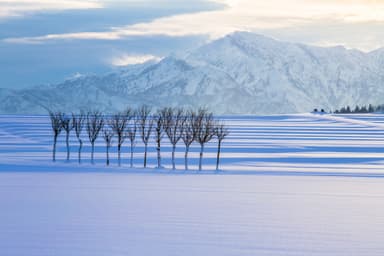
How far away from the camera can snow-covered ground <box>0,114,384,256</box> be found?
1695 centimetres

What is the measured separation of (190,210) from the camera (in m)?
22.8

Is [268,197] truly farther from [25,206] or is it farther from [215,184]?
[25,206]

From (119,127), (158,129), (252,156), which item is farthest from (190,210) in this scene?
(252,156)

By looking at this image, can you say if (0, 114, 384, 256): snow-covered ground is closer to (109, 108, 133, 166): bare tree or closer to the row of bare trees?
(109, 108, 133, 166): bare tree

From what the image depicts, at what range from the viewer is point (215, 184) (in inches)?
1262

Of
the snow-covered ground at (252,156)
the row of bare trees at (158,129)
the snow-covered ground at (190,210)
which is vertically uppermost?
the row of bare trees at (158,129)

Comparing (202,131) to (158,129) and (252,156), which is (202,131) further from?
(252,156)

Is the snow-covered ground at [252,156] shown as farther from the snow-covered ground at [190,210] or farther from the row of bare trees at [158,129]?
the row of bare trees at [158,129]

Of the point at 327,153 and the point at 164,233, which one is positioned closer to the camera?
the point at 164,233

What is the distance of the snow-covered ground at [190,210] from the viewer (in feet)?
55.6

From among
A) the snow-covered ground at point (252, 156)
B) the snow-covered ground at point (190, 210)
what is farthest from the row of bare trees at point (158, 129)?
the snow-covered ground at point (190, 210)

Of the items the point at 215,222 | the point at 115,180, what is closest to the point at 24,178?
the point at 115,180

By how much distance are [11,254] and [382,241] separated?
8.66 m

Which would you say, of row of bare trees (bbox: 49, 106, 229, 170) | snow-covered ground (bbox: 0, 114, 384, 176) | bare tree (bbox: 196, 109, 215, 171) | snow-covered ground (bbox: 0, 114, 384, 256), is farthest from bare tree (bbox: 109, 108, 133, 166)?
bare tree (bbox: 196, 109, 215, 171)
